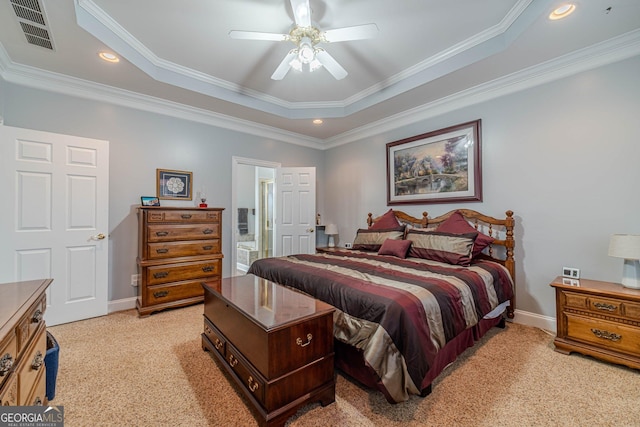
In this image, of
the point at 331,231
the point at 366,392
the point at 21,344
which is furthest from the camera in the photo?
the point at 331,231

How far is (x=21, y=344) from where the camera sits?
1141 millimetres

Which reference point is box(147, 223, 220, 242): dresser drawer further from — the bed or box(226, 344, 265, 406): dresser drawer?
box(226, 344, 265, 406): dresser drawer

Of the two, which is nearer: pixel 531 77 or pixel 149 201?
pixel 531 77

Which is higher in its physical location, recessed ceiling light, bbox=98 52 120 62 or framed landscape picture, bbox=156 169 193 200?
recessed ceiling light, bbox=98 52 120 62

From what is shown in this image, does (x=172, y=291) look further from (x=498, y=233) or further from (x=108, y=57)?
(x=498, y=233)

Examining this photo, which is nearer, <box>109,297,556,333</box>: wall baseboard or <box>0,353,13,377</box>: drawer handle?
<box>0,353,13,377</box>: drawer handle

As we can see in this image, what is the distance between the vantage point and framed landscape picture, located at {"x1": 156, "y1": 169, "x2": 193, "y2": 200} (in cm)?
365

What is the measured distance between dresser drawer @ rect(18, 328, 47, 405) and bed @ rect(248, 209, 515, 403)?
1.57 meters

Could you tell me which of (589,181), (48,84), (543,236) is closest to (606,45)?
(589,181)

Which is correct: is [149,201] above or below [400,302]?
above

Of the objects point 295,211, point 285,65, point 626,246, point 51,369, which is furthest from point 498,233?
point 51,369

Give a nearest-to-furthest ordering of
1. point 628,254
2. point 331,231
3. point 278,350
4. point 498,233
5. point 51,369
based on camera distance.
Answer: point 278,350 < point 51,369 < point 628,254 < point 498,233 < point 331,231

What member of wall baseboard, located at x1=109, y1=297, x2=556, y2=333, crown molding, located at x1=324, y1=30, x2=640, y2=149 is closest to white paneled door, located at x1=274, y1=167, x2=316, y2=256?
crown molding, located at x1=324, y1=30, x2=640, y2=149

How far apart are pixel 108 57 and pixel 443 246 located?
399 centimetres
